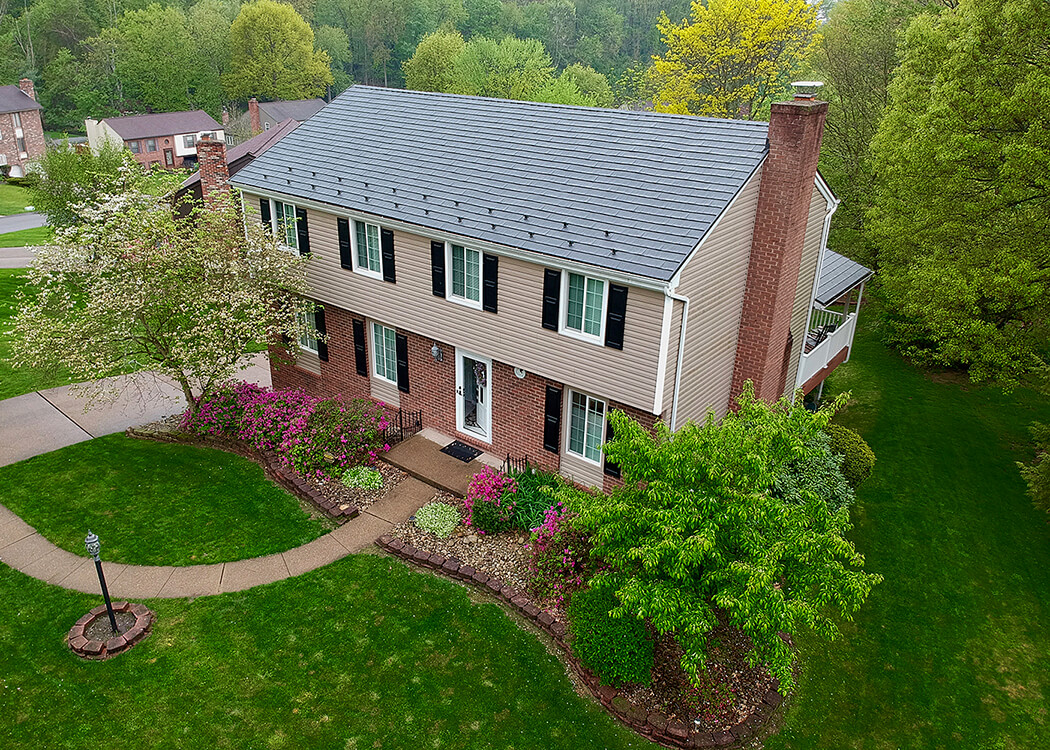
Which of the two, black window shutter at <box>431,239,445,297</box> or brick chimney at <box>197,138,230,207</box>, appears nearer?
black window shutter at <box>431,239,445,297</box>

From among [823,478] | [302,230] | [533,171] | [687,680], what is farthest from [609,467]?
[302,230]

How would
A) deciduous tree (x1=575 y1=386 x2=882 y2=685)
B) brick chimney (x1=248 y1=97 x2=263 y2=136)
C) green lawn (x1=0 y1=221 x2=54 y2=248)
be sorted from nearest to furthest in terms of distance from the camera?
deciduous tree (x1=575 y1=386 x2=882 y2=685), green lawn (x1=0 y1=221 x2=54 y2=248), brick chimney (x1=248 y1=97 x2=263 y2=136)

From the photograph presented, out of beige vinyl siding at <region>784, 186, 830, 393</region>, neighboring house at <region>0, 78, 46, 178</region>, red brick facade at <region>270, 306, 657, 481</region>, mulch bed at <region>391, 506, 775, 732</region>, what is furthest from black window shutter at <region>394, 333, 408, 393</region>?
neighboring house at <region>0, 78, 46, 178</region>

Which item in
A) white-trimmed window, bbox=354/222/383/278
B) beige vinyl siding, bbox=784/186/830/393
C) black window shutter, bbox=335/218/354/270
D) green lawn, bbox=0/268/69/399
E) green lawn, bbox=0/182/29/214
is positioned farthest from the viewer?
green lawn, bbox=0/182/29/214

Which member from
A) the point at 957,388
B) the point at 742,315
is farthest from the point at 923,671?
the point at 957,388

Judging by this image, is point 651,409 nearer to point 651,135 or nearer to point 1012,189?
point 651,135

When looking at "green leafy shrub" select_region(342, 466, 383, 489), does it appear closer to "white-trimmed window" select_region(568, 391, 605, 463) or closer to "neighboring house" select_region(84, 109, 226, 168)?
"white-trimmed window" select_region(568, 391, 605, 463)
